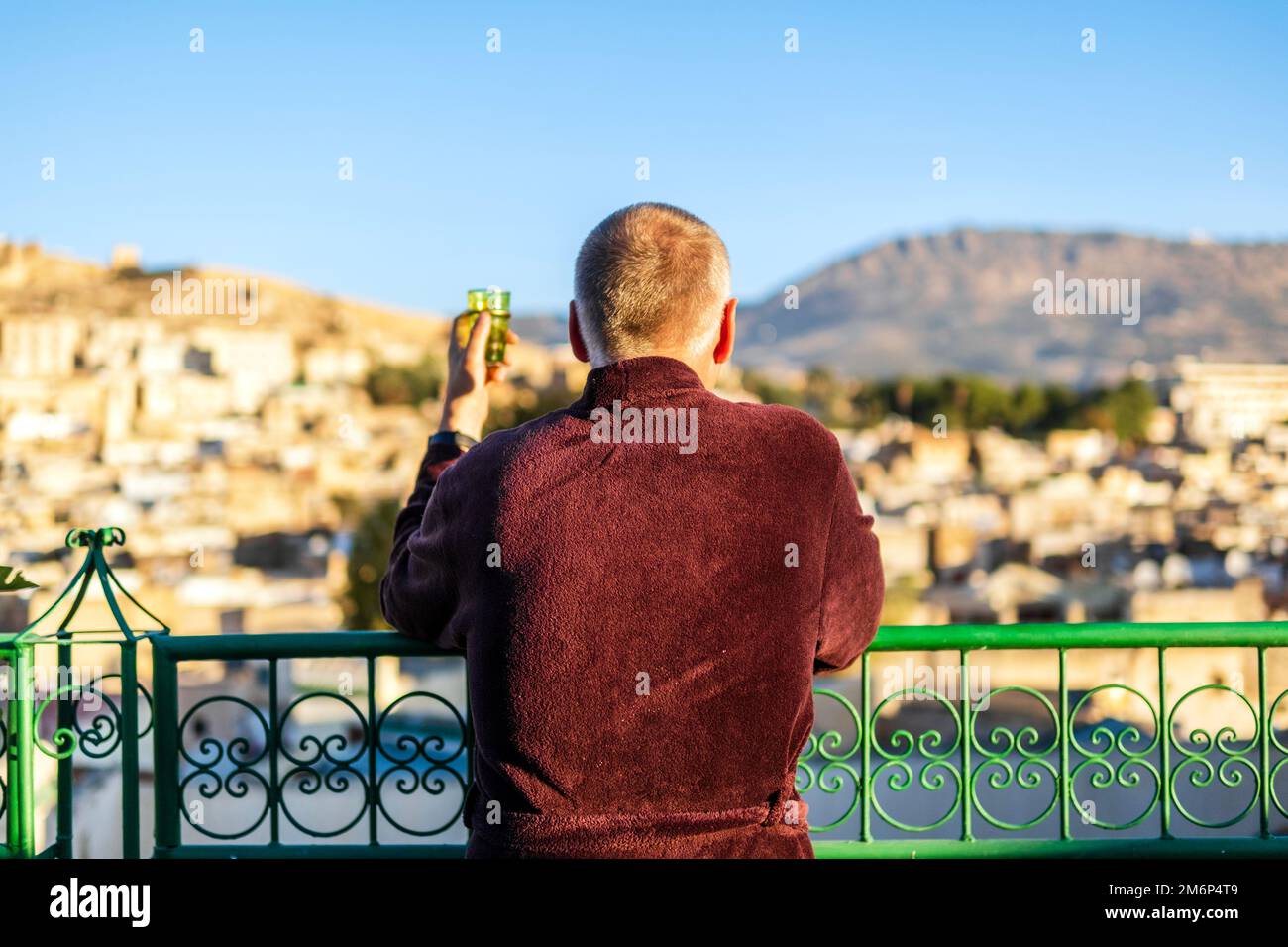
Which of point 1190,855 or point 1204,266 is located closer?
point 1190,855

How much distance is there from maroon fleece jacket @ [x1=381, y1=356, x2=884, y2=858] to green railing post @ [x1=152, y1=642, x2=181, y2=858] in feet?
3.22

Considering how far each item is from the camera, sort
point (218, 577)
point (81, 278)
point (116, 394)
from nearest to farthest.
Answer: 1. point (218, 577)
2. point (116, 394)
3. point (81, 278)

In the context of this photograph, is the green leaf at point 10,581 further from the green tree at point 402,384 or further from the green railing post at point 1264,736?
the green tree at point 402,384

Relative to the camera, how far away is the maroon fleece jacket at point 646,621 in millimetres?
1620

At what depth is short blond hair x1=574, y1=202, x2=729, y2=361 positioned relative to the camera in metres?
1.70

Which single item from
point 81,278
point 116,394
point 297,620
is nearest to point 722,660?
point 297,620

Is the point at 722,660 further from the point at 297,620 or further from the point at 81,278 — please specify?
the point at 81,278

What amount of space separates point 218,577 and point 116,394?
34034mm

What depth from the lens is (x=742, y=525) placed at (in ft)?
5.39

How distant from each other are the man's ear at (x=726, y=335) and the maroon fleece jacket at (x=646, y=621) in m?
0.11

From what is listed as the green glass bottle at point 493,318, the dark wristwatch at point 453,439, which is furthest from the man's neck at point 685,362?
the green glass bottle at point 493,318

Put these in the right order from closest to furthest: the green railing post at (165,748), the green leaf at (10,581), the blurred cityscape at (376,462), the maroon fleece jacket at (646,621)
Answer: the maroon fleece jacket at (646,621) → the green railing post at (165,748) → the green leaf at (10,581) → the blurred cityscape at (376,462)

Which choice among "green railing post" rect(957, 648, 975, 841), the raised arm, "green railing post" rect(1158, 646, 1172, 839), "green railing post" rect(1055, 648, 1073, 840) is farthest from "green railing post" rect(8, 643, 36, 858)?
"green railing post" rect(1158, 646, 1172, 839)
